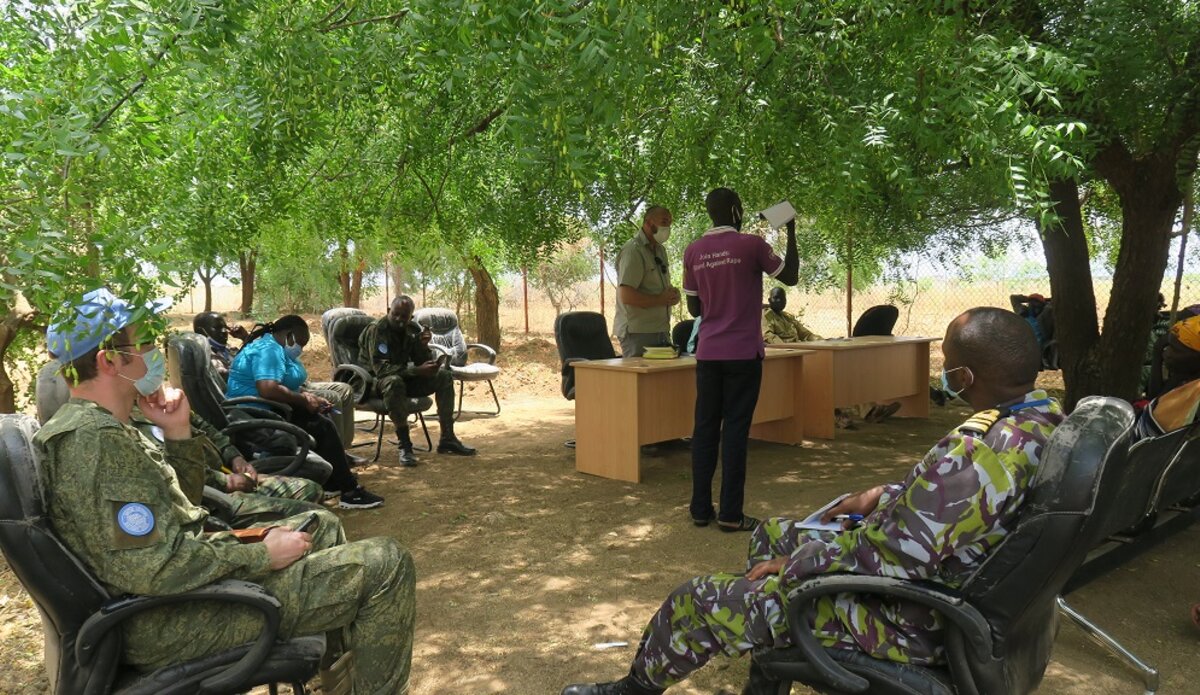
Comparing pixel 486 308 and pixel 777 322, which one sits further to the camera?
pixel 486 308

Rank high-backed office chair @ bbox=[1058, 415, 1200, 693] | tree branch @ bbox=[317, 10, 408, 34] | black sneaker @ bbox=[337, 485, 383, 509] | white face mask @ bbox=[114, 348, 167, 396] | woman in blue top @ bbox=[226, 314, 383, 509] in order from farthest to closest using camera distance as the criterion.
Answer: black sneaker @ bbox=[337, 485, 383, 509] < woman in blue top @ bbox=[226, 314, 383, 509] < tree branch @ bbox=[317, 10, 408, 34] < high-backed office chair @ bbox=[1058, 415, 1200, 693] < white face mask @ bbox=[114, 348, 167, 396]

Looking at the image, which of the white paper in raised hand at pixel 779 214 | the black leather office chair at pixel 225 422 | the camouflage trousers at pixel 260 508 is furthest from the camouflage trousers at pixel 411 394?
the white paper in raised hand at pixel 779 214

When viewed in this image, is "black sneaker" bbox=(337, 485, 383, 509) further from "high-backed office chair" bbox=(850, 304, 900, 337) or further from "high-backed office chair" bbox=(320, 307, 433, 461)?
"high-backed office chair" bbox=(850, 304, 900, 337)

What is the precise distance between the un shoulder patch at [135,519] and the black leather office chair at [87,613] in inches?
5.0

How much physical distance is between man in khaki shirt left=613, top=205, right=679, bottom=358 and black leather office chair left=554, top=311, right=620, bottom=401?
→ 1.55 ft

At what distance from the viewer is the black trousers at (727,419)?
4766mm

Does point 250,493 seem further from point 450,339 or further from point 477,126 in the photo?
point 450,339

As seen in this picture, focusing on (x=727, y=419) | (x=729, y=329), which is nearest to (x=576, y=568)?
(x=727, y=419)

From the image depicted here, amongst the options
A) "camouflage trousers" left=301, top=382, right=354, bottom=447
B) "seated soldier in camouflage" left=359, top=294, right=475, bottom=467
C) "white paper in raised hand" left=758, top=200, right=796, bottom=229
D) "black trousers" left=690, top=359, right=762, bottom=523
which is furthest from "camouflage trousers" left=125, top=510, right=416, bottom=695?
"seated soldier in camouflage" left=359, top=294, right=475, bottom=467

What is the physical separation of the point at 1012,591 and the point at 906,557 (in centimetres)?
23

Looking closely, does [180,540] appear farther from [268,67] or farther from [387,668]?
[268,67]

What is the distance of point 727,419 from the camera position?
189 inches

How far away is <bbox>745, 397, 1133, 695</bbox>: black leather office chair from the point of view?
5.92 feet

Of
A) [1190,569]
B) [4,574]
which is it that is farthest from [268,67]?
[1190,569]
